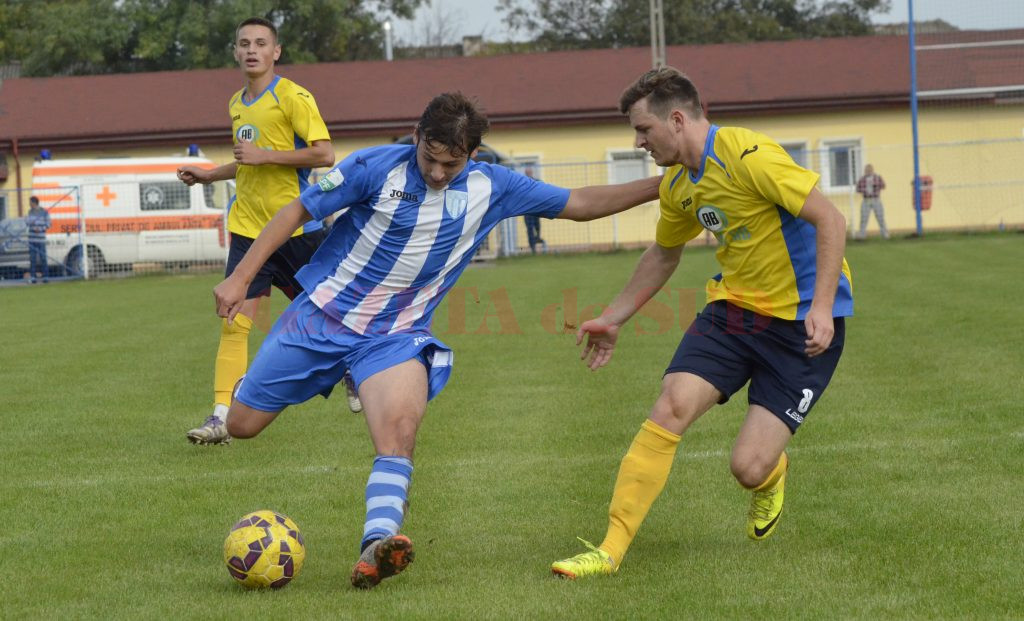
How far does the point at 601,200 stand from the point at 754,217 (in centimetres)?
78

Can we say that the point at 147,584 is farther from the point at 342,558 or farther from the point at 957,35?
the point at 957,35

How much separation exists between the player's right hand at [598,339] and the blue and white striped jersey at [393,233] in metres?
0.57

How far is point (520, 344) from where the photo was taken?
39.3 feet

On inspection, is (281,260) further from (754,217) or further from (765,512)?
(765,512)

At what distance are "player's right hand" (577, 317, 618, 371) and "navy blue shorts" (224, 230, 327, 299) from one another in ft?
8.74

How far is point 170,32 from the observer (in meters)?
42.6

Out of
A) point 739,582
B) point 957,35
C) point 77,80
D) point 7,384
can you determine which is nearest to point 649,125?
point 739,582

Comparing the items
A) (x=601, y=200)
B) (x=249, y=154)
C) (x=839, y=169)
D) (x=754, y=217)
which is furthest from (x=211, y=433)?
(x=839, y=169)

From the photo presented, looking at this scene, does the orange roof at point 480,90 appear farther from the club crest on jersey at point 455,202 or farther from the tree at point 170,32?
the club crest on jersey at point 455,202

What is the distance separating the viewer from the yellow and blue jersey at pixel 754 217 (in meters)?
4.77

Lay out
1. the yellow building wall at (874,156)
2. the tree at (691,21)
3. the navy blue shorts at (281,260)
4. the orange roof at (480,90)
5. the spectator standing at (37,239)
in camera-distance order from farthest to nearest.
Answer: the tree at (691,21) → the orange roof at (480,90) → the yellow building wall at (874,156) → the spectator standing at (37,239) → the navy blue shorts at (281,260)

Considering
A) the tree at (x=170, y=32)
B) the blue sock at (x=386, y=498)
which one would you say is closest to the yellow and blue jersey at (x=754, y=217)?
the blue sock at (x=386, y=498)

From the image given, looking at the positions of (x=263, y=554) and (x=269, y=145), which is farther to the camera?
(x=269, y=145)

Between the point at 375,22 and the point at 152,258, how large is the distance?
23.0m
